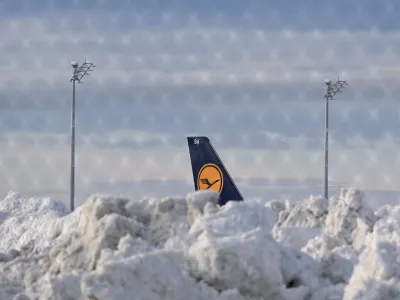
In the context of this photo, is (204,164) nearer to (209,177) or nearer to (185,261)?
(209,177)

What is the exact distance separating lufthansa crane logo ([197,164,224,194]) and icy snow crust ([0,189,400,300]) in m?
5.97

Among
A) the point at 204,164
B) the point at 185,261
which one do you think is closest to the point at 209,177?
the point at 204,164

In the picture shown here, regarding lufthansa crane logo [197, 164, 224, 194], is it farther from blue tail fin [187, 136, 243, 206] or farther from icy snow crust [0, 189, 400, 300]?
icy snow crust [0, 189, 400, 300]

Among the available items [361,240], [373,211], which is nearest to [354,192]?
[373,211]

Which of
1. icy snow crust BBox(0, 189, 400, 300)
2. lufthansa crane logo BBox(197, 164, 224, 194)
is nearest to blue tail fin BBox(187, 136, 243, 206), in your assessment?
lufthansa crane logo BBox(197, 164, 224, 194)

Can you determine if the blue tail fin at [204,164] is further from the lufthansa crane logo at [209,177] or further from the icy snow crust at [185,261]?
the icy snow crust at [185,261]

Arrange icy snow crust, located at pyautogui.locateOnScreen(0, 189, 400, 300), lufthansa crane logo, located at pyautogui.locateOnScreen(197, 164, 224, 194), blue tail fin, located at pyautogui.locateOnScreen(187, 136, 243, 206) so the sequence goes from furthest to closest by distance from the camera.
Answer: blue tail fin, located at pyautogui.locateOnScreen(187, 136, 243, 206) → lufthansa crane logo, located at pyautogui.locateOnScreen(197, 164, 224, 194) → icy snow crust, located at pyautogui.locateOnScreen(0, 189, 400, 300)

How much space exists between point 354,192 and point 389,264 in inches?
214

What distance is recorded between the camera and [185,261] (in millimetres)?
6324

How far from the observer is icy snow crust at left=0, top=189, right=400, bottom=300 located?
6078mm

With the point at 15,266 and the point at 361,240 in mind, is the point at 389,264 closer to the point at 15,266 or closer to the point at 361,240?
the point at 15,266

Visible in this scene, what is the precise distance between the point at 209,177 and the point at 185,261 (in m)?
7.60

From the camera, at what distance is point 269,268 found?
247 inches

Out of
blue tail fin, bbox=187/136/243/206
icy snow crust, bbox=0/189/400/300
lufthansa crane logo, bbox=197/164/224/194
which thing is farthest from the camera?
blue tail fin, bbox=187/136/243/206
